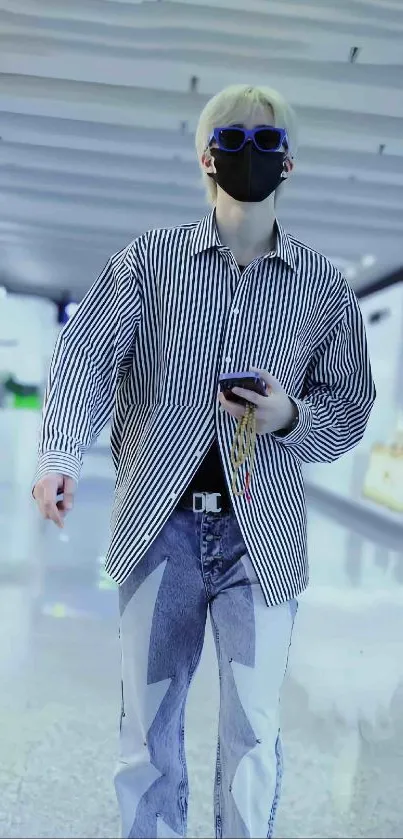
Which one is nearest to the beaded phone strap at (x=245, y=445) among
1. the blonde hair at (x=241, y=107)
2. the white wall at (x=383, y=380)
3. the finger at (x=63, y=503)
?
the finger at (x=63, y=503)

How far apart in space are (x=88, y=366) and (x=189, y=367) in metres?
0.15

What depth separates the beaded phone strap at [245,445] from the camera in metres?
1.22

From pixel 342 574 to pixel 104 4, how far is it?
127 inches

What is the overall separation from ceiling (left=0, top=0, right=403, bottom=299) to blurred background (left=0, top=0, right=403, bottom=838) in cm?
1

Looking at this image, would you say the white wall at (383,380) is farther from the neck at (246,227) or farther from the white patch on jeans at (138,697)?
the white patch on jeans at (138,697)

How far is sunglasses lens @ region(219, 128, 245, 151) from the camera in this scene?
1.30 meters

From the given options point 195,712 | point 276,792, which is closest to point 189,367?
point 276,792

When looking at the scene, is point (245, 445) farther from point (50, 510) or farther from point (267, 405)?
point (50, 510)

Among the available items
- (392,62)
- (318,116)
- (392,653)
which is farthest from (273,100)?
(318,116)

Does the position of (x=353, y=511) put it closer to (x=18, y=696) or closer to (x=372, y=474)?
(x=372, y=474)

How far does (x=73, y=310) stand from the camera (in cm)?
136

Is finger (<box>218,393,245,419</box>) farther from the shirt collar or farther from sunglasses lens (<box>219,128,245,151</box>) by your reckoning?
sunglasses lens (<box>219,128,245,151</box>)

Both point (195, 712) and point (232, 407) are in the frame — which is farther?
point (195, 712)

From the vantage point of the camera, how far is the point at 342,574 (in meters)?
5.04
